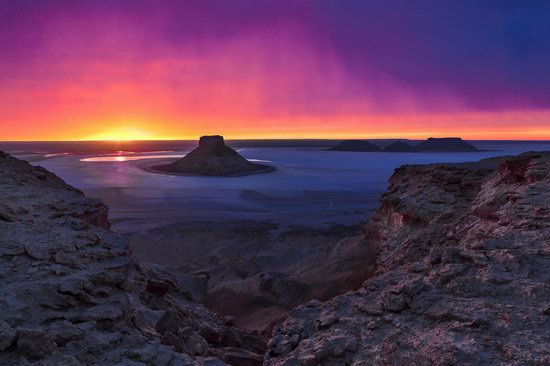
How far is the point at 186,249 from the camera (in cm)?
2298

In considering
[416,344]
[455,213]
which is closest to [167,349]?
[416,344]

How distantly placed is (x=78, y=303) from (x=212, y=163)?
212ft

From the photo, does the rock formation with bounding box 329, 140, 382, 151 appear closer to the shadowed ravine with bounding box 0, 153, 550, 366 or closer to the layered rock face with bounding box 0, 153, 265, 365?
the shadowed ravine with bounding box 0, 153, 550, 366

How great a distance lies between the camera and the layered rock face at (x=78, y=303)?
15.2 ft

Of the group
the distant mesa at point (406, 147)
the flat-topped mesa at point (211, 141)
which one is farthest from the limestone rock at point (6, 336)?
the distant mesa at point (406, 147)

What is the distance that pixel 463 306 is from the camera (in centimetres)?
497

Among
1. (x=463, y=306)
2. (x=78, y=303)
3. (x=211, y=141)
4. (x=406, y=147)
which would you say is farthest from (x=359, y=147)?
(x=78, y=303)

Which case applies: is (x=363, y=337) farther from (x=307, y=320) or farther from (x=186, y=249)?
(x=186, y=249)

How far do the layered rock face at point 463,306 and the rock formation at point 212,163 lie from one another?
6121cm

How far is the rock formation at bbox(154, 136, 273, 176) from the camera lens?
6888 centimetres

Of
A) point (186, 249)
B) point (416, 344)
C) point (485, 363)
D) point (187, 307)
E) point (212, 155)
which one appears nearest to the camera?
point (485, 363)

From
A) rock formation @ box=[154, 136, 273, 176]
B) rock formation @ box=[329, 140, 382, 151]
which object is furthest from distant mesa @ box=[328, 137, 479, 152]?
rock formation @ box=[154, 136, 273, 176]

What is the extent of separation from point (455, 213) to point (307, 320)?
5572 mm

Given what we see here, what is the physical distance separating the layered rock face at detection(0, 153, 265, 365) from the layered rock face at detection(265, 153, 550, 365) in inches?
57.7
